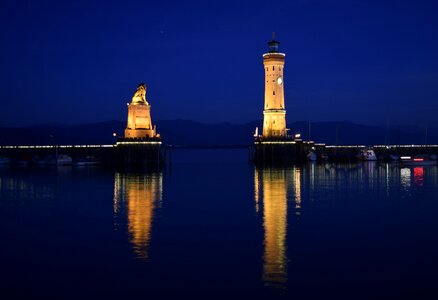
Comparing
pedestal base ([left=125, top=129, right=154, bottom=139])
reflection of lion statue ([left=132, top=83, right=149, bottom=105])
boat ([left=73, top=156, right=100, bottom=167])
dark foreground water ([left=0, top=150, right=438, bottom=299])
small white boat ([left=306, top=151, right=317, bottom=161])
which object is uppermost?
reflection of lion statue ([left=132, top=83, right=149, bottom=105])

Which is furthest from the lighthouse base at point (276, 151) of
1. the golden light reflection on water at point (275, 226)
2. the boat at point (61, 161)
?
the golden light reflection on water at point (275, 226)

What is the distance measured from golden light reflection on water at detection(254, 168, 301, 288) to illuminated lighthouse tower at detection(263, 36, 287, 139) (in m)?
42.9

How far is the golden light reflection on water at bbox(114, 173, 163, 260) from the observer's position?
23062 millimetres

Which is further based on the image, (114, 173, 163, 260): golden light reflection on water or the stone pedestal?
the stone pedestal

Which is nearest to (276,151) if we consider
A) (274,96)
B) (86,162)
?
(274,96)

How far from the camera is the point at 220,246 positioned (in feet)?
73.3

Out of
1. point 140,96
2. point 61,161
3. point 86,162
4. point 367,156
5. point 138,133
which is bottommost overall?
point 86,162

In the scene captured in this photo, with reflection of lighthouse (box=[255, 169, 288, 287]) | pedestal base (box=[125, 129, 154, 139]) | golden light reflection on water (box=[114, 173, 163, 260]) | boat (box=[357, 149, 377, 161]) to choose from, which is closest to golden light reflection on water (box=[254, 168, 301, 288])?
reflection of lighthouse (box=[255, 169, 288, 287])

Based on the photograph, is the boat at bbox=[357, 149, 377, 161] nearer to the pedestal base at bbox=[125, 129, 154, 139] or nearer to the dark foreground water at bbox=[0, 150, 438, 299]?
the pedestal base at bbox=[125, 129, 154, 139]

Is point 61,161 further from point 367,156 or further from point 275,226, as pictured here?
point 275,226

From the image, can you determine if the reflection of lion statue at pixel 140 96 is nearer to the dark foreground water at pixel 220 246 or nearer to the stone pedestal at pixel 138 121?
the stone pedestal at pixel 138 121

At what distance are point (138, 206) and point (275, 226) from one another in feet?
33.3

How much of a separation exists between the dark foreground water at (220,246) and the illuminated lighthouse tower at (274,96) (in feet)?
170

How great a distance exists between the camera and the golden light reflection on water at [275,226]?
59.2 ft
